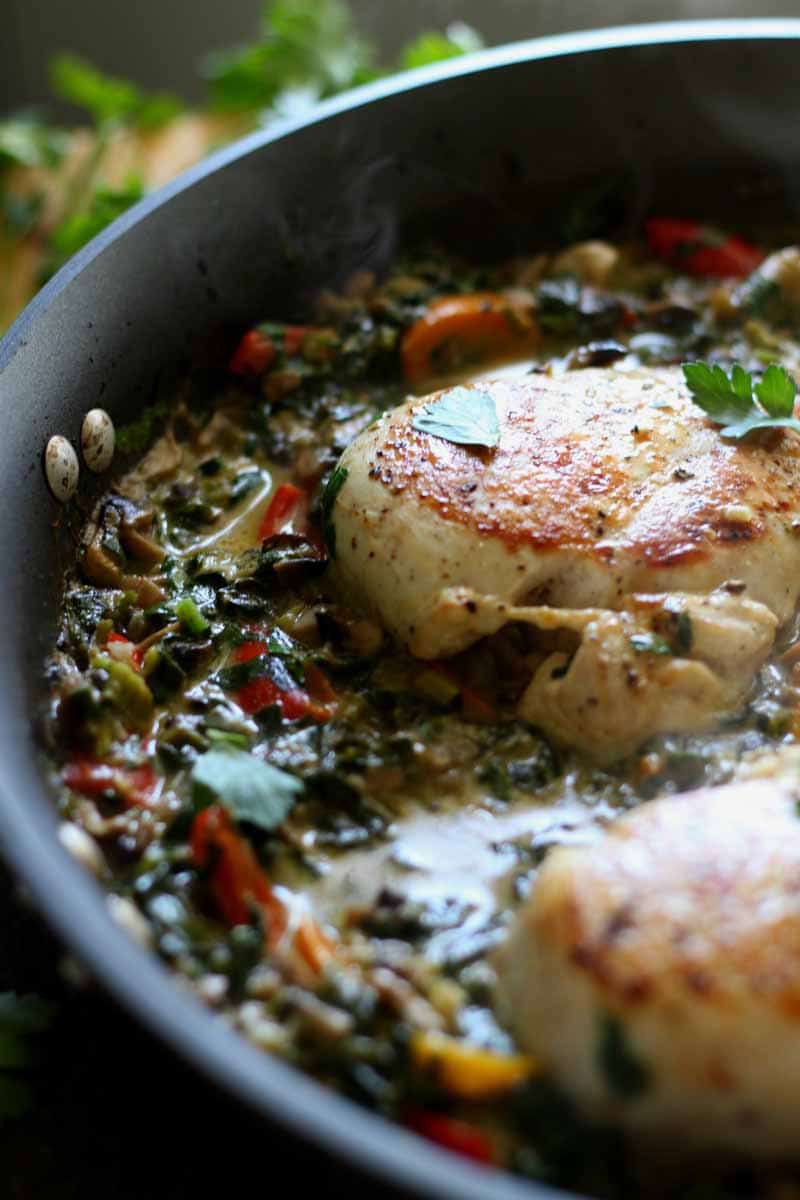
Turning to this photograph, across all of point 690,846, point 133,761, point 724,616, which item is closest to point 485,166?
point 724,616

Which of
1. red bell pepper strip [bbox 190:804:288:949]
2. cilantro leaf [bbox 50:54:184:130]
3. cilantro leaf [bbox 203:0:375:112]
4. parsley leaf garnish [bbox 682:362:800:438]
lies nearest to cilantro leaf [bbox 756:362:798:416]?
parsley leaf garnish [bbox 682:362:800:438]

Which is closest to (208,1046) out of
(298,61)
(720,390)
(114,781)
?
(114,781)

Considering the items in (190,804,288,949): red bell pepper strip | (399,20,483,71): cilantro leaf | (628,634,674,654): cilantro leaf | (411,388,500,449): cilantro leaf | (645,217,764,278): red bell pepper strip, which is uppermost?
(399,20,483,71): cilantro leaf

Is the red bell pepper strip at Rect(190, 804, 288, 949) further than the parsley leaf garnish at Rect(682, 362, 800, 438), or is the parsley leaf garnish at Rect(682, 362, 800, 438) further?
the parsley leaf garnish at Rect(682, 362, 800, 438)

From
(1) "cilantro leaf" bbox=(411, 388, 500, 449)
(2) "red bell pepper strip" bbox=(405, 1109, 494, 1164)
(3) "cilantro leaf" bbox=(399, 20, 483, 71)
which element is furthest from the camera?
(3) "cilantro leaf" bbox=(399, 20, 483, 71)

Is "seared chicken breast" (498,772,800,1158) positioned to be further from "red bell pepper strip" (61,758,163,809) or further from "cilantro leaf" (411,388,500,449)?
"cilantro leaf" (411,388,500,449)

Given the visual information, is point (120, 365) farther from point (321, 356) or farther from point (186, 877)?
point (186, 877)

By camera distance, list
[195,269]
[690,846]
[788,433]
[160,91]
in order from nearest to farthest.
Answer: [690,846]
[788,433]
[195,269]
[160,91]
